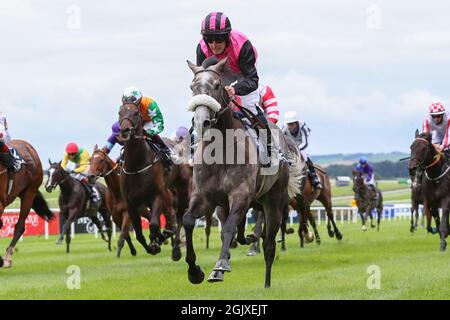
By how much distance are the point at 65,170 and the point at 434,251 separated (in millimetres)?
9106

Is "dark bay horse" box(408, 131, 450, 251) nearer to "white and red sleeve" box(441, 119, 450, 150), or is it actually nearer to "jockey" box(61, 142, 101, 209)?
"white and red sleeve" box(441, 119, 450, 150)

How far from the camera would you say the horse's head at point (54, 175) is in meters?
20.9

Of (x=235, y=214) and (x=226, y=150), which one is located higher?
(x=226, y=150)

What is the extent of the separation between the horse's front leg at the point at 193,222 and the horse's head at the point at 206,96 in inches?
26.8

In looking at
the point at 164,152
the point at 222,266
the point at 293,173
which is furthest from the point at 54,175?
the point at 222,266

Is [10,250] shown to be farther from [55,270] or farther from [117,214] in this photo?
[117,214]

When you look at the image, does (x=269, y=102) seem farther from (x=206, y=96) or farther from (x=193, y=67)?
(x=206, y=96)

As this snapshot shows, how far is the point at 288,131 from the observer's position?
17.9m

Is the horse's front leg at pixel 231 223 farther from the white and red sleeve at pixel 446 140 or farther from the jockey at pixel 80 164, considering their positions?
the jockey at pixel 80 164

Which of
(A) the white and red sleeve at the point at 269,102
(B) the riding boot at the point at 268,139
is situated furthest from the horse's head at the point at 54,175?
(B) the riding boot at the point at 268,139

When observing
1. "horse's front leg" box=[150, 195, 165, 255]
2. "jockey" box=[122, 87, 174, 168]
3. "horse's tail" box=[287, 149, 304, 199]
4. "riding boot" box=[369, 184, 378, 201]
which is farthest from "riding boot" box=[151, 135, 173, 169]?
"riding boot" box=[369, 184, 378, 201]

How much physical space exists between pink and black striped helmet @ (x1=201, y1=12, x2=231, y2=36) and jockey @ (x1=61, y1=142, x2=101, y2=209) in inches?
491

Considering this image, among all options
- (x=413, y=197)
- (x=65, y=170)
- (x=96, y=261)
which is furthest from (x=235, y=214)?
(x=413, y=197)

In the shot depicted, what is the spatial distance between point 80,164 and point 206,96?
45.5 ft
